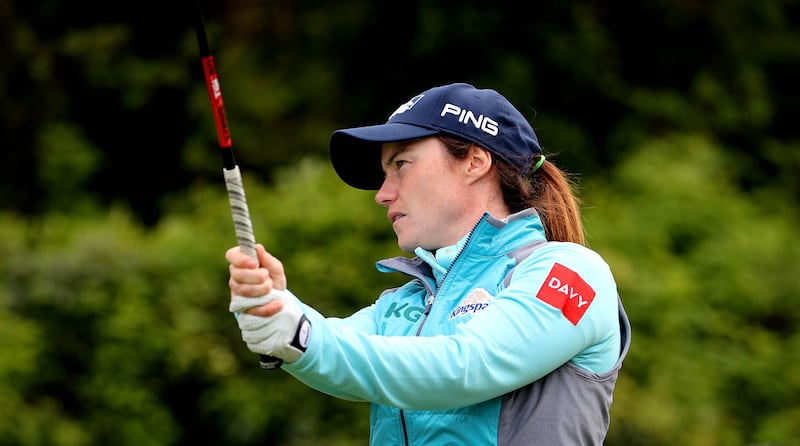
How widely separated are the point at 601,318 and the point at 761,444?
5105 millimetres

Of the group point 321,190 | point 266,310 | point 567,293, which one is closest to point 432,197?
point 567,293

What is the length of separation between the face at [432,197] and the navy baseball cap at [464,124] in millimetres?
46

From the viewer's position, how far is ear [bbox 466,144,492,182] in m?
2.82

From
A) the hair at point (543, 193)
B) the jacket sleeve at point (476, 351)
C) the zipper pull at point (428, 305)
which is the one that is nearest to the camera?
the jacket sleeve at point (476, 351)

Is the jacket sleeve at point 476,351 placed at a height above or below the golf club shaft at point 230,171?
below

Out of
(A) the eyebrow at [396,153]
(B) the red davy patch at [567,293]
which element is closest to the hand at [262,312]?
(B) the red davy patch at [567,293]

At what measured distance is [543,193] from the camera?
299 cm

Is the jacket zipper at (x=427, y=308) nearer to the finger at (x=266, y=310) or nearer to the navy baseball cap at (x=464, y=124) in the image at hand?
the navy baseball cap at (x=464, y=124)

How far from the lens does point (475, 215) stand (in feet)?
9.31

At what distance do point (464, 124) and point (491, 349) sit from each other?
608 millimetres

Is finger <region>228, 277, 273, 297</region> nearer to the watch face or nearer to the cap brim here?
the watch face

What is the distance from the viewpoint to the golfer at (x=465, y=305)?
236cm

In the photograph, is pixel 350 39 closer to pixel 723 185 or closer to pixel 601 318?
pixel 723 185

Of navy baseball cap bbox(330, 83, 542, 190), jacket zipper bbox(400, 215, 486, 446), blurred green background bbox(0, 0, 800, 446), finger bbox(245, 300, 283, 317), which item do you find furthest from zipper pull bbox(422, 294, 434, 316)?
blurred green background bbox(0, 0, 800, 446)
